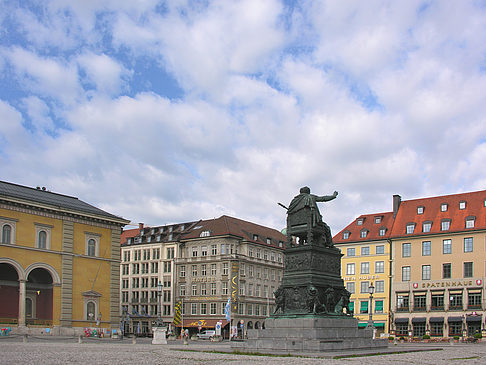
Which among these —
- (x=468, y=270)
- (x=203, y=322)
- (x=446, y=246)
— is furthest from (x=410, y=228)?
(x=203, y=322)

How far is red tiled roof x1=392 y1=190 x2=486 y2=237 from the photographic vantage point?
232 ft

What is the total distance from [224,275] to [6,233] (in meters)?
37.5

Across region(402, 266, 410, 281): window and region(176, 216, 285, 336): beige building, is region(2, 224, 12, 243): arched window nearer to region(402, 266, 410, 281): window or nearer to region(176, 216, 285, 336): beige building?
region(176, 216, 285, 336): beige building

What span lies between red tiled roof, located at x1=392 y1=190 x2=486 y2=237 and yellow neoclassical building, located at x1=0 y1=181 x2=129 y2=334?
35.2m

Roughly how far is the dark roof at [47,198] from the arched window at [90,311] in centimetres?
947

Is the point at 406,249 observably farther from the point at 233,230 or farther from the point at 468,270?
the point at 233,230

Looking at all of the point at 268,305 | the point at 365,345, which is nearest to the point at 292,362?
the point at 365,345

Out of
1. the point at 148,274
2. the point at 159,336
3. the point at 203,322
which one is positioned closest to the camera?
the point at 159,336

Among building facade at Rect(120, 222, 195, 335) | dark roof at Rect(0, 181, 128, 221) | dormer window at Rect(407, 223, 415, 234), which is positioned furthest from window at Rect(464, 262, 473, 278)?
building facade at Rect(120, 222, 195, 335)

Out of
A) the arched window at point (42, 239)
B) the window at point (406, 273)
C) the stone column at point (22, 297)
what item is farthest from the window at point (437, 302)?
the stone column at point (22, 297)

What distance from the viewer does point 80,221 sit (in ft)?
207

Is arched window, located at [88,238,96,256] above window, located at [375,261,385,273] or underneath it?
above

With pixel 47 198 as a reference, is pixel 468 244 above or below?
below

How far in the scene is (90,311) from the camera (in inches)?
2484
